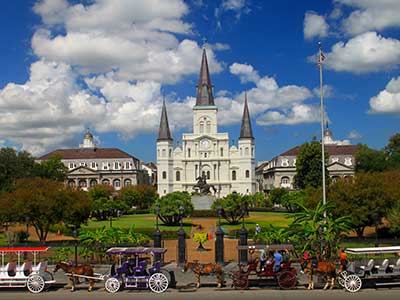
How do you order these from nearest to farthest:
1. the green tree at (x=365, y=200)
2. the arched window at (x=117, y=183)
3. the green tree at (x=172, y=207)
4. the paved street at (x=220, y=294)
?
the paved street at (x=220, y=294) < the green tree at (x=365, y=200) < the green tree at (x=172, y=207) < the arched window at (x=117, y=183)

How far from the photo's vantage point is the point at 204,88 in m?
120

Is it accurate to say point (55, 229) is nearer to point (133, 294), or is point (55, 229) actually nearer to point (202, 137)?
point (133, 294)

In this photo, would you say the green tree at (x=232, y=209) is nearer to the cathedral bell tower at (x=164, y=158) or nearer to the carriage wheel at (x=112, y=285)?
the carriage wheel at (x=112, y=285)

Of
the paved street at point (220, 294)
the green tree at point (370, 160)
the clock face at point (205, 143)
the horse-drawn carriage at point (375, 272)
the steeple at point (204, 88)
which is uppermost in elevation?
the steeple at point (204, 88)

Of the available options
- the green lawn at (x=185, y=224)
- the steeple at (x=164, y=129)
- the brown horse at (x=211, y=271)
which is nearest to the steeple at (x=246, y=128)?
the steeple at (x=164, y=129)

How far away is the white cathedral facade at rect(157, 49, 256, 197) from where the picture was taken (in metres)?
118

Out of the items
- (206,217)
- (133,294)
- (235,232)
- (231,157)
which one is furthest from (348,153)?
(133,294)

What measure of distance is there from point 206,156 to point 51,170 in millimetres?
36245

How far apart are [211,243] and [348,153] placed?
88538 mm

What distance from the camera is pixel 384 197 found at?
36.0m

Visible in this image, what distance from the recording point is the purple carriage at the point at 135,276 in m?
18.3

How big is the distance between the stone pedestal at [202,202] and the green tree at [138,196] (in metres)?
12.3

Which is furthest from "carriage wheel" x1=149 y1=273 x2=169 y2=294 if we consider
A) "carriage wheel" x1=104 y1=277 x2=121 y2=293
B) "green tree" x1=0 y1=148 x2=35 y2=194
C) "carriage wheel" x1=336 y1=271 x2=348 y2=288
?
"green tree" x1=0 y1=148 x2=35 y2=194

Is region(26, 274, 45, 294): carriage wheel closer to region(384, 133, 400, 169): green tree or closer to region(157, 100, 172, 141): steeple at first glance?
region(384, 133, 400, 169): green tree
